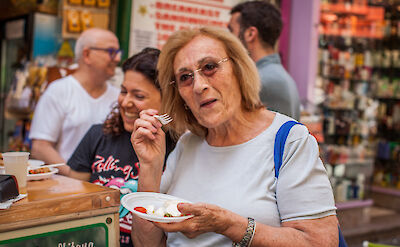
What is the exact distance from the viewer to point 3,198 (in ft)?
5.13

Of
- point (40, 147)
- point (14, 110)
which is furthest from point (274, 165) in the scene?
point (14, 110)

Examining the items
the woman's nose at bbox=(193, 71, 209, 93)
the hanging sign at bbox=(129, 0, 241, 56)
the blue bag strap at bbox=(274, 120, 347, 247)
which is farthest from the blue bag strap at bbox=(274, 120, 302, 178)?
the hanging sign at bbox=(129, 0, 241, 56)

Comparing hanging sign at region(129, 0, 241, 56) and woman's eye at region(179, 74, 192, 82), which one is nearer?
woman's eye at region(179, 74, 192, 82)

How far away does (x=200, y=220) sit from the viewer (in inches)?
65.2

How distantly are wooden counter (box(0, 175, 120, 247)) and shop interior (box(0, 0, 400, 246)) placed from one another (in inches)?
106

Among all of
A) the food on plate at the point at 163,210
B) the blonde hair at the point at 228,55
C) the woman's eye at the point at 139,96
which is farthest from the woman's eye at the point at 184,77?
the food on plate at the point at 163,210

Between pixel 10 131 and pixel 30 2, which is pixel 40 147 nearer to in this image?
pixel 10 131

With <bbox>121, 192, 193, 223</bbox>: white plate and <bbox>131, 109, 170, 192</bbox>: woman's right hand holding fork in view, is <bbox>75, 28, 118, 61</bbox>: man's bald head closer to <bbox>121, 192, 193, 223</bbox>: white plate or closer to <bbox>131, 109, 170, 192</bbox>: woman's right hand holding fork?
<bbox>131, 109, 170, 192</bbox>: woman's right hand holding fork

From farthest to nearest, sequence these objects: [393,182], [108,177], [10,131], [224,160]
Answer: [393,182]
[10,131]
[108,177]
[224,160]

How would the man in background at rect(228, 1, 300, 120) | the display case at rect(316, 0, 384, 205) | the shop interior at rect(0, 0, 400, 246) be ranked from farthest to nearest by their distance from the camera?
the display case at rect(316, 0, 384, 205)
the shop interior at rect(0, 0, 400, 246)
the man in background at rect(228, 1, 300, 120)

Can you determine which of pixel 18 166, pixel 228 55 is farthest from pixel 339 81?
pixel 18 166

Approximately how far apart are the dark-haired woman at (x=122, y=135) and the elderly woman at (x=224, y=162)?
10.6 inches

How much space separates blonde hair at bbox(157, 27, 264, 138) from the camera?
2113 millimetres

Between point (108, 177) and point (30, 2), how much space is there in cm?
350
